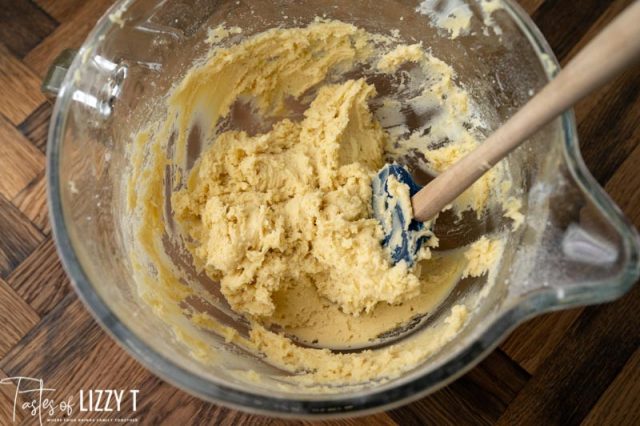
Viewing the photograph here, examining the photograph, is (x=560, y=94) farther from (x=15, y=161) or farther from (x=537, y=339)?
(x=15, y=161)

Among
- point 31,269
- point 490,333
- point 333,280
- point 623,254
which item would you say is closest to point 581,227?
point 623,254

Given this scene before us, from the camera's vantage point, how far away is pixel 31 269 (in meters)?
1.40

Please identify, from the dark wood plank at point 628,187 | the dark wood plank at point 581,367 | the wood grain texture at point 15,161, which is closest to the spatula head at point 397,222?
the dark wood plank at point 581,367

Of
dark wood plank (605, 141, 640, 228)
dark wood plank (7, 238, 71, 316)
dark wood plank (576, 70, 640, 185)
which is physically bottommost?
dark wood plank (7, 238, 71, 316)

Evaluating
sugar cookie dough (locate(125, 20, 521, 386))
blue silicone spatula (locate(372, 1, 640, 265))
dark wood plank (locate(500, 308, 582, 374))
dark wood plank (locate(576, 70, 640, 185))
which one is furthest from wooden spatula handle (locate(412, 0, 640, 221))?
dark wood plank (locate(576, 70, 640, 185))

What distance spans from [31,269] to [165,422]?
20.2 inches

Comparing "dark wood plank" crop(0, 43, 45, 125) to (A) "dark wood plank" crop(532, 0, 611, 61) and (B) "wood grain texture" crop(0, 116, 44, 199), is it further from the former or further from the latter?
(A) "dark wood plank" crop(532, 0, 611, 61)

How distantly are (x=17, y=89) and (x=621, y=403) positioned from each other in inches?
68.4

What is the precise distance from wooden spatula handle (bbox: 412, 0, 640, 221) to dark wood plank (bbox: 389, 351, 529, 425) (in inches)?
18.5

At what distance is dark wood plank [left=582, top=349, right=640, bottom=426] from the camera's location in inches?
51.9

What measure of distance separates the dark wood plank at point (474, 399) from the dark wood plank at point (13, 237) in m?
0.99

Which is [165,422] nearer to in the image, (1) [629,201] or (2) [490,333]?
(2) [490,333]

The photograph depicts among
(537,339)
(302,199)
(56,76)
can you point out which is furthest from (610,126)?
(56,76)

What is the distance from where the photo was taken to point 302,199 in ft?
4.05
